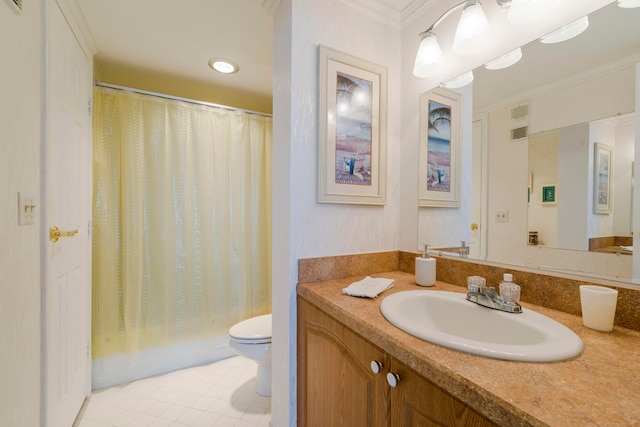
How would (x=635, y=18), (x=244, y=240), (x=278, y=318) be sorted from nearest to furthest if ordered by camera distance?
(x=635, y=18) < (x=278, y=318) < (x=244, y=240)

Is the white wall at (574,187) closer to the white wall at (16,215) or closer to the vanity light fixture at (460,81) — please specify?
the vanity light fixture at (460,81)

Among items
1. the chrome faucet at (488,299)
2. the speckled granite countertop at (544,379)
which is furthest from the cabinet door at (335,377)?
the chrome faucet at (488,299)

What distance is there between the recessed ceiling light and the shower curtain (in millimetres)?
291

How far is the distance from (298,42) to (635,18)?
105cm

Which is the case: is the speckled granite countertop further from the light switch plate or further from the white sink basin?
the light switch plate

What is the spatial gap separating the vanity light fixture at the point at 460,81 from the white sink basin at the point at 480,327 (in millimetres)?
892

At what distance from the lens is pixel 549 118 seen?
35.6 inches

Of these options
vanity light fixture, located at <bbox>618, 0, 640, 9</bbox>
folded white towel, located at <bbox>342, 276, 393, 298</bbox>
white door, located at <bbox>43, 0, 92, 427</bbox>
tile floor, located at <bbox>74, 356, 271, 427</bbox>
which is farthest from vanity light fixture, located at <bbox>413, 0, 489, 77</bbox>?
tile floor, located at <bbox>74, 356, 271, 427</bbox>

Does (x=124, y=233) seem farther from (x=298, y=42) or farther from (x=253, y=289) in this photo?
(x=298, y=42)

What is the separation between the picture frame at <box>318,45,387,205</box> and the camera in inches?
45.3

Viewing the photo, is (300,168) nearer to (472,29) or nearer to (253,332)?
(472,29)

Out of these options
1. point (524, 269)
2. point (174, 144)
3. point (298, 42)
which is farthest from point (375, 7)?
point (174, 144)

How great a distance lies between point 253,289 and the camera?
7.13 feet

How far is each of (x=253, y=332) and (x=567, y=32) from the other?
6.35 ft
